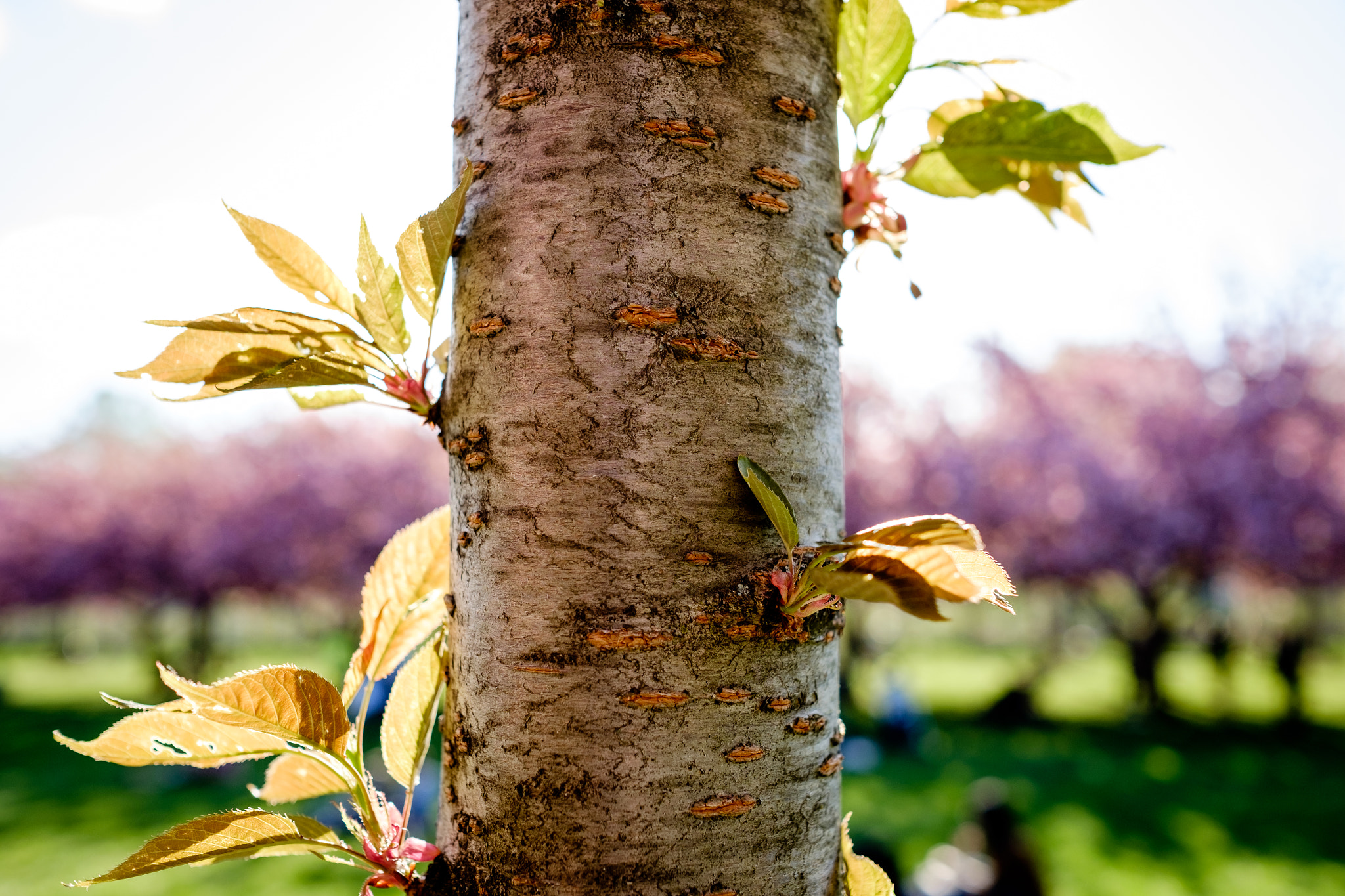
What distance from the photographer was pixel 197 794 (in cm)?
945

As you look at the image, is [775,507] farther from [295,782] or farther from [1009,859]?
[1009,859]

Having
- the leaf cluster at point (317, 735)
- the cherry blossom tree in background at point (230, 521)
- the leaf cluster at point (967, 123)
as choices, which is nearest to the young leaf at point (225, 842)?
the leaf cluster at point (317, 735)

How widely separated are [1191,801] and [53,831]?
1198 centimetres

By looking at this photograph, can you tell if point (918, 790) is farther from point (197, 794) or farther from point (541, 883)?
point (541, 883)

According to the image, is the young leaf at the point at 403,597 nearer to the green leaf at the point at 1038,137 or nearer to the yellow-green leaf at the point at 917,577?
the yellow-green leaf at the point at 917,577

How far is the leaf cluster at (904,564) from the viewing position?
1.69 ft

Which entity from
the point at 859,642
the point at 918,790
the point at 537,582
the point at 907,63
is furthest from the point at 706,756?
the point at 859,642

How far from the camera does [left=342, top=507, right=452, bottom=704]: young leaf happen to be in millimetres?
749

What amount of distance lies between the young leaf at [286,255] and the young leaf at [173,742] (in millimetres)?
372

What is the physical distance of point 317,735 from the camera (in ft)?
2.15

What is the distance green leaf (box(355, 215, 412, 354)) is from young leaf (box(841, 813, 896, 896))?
1.87 feet

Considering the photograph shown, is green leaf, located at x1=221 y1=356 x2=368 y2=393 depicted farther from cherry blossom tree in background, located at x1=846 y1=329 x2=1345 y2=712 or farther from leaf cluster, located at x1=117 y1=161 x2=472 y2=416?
cherry blossom tree in background, located at x1=846 y1=329 x2=1345 y2=712

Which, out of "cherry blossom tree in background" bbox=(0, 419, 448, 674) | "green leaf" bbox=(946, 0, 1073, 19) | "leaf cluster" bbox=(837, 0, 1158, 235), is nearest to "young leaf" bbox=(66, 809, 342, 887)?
"leaf cluster" bbox=(837, 0, 1158, 235)

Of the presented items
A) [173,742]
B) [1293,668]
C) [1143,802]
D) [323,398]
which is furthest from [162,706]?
[1293,668]
